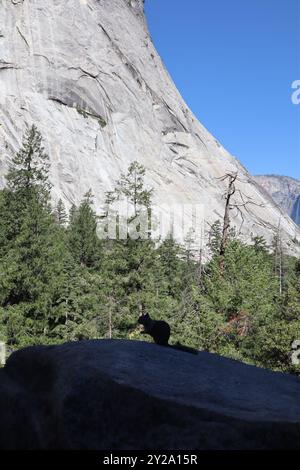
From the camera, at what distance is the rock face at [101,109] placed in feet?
214

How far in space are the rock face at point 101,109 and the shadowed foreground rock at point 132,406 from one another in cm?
5478

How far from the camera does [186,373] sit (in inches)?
171

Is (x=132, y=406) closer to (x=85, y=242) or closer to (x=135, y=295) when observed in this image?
(x=135, y=295)

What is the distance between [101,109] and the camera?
243ft

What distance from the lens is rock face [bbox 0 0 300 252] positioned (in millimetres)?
65312

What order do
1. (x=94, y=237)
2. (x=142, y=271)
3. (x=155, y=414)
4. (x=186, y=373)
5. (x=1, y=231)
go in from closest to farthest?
1. (x=155, y=414)
2. (x=186, y=373)
3. (x=142, y=271)
4. (x=1, y=231)
5. (x=94, y=237)

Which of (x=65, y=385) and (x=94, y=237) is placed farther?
(x=94, y=237)

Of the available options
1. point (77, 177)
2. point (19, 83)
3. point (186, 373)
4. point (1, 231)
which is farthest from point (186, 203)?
point (186, 373)

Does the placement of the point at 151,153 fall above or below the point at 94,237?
above

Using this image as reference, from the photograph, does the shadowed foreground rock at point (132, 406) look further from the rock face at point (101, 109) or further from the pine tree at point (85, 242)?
the rock face at point (101, 109)

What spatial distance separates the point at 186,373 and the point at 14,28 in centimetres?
7598

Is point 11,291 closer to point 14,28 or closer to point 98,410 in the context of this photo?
point 98,410

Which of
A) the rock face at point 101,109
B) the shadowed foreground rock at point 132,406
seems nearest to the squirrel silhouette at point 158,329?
the shadowed foreground rock at point 132,406

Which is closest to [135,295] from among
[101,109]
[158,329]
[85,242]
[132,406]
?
[158,329]
